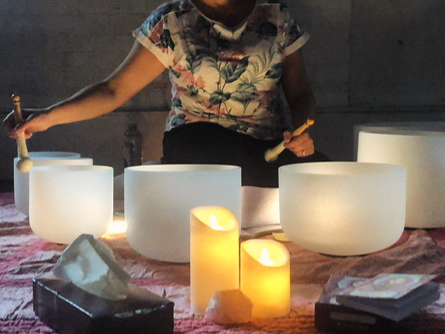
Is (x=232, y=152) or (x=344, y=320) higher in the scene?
(x=232, y=152)

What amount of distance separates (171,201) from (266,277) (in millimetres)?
324

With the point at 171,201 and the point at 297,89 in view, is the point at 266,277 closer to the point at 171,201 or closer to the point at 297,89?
the point at 171,201

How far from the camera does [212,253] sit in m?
0.98

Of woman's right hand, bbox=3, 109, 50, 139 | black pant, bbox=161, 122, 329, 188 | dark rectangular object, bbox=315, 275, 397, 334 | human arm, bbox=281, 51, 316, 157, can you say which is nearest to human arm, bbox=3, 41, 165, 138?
woman's right hand, bbox=3, 109, 50, 139

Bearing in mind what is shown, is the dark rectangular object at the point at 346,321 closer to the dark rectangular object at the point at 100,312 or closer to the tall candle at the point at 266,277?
the tall candle at the point at 266,277

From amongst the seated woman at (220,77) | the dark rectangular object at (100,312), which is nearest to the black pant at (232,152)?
the seated woman at (220,77)

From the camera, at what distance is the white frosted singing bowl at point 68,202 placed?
4.49 ft

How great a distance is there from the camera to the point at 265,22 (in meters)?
1.82

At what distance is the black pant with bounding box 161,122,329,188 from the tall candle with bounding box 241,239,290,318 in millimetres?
739

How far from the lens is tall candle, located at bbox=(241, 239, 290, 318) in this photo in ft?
3.14

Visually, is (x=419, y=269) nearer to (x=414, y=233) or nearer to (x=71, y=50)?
(x=414, y=233)

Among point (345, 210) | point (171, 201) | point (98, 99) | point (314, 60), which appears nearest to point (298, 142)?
point (345, 210)

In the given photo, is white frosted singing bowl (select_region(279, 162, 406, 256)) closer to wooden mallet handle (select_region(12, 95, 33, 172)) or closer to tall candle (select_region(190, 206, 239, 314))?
tall candle (select_region(190, 206, 239, 314))

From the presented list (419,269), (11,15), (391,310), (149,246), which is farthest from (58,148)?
(391,310)
